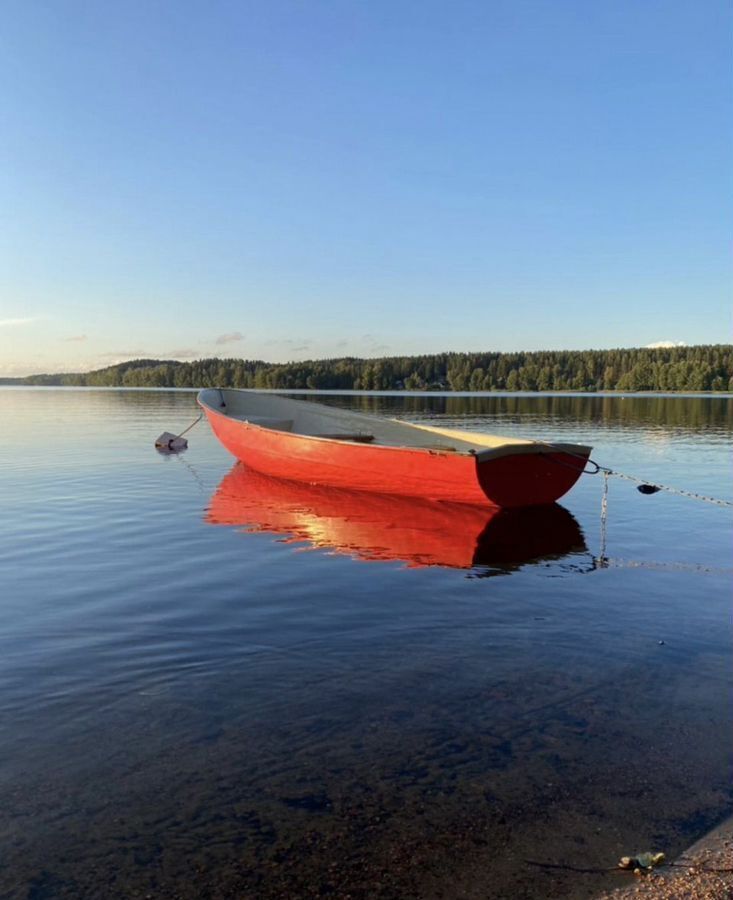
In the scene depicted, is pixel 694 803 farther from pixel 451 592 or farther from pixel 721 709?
pixel 451 592

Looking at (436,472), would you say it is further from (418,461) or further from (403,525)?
(403,525)

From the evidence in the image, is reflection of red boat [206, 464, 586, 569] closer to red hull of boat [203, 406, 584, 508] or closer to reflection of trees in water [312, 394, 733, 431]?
red hull of boat [203, 406, 584, 508]

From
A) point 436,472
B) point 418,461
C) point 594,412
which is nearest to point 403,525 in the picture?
point 436,472

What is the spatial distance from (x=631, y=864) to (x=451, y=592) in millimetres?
5324

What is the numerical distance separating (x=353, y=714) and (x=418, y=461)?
9383mm

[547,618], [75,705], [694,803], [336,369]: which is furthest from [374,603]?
[336,369]

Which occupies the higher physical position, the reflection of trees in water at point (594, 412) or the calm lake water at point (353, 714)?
the reflection of trees in water at point (594, 412)

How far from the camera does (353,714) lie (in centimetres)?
530

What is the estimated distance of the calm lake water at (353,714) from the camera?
145 inches

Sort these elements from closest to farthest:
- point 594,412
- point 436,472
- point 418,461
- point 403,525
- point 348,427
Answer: point 403,525 → point 436,472 → point 418,461 → point 348,427 → point 594,412

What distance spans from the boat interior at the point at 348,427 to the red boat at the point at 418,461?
0.04m

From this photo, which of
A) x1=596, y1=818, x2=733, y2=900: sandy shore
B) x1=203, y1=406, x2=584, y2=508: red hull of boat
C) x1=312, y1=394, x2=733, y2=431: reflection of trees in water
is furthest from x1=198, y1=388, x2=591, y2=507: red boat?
x1=312, y1=394, x2=733, y2=431: reflection of trees in water

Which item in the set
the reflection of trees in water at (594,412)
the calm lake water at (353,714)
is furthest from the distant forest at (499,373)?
the calm lake water at (353,714)

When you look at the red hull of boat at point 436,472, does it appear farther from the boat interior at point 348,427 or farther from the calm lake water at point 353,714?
the calm lake water at point 353,714
